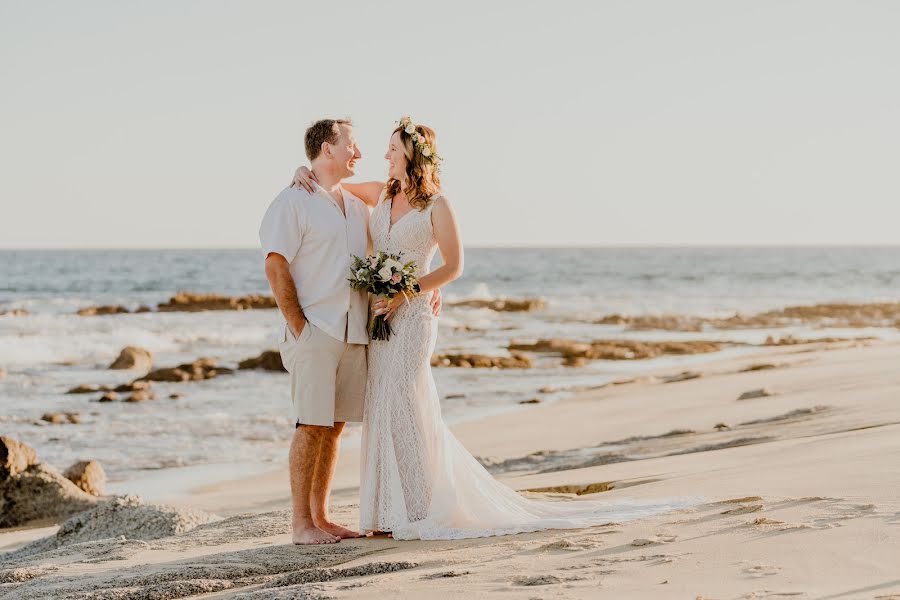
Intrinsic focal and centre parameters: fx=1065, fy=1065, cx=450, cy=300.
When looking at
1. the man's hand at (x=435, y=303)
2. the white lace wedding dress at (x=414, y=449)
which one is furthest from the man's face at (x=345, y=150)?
the man's hand at (x=435, y=303)

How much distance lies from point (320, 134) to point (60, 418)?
9064mm

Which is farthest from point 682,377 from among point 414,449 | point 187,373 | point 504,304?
point 504,304

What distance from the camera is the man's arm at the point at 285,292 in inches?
219

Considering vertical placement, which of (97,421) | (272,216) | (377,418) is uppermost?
(272,216)

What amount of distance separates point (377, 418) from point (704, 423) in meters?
5.72

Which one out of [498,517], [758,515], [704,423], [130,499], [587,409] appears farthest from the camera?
[587,409]

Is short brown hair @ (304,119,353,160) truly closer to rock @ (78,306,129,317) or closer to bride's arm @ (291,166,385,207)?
bride's arm @ (291,166,385,207)

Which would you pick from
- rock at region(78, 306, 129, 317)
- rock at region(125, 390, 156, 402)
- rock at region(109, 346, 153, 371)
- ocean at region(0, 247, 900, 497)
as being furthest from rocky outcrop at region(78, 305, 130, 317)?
rock at region(125, 390, 156, 402)

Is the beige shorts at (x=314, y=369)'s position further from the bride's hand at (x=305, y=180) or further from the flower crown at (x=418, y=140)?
the flower crown at (x=418, y=140)

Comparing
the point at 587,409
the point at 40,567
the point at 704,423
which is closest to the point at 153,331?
the point at 587,409

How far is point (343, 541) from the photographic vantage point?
5.62m

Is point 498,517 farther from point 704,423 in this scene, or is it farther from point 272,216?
point 704,423

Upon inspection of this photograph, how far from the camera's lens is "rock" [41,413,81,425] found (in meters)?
13.3

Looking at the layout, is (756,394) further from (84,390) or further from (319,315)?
(84,390)
